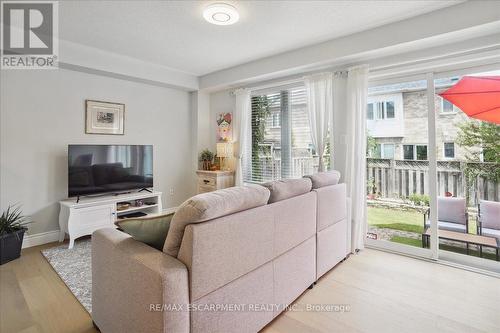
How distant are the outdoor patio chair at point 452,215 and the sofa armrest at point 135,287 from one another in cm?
302

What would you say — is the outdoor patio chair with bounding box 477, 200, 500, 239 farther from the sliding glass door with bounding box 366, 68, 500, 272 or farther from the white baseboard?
the white baseboard

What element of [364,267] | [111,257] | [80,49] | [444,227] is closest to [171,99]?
[80,49]

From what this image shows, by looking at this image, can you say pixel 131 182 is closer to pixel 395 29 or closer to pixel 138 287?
pixel 138 287

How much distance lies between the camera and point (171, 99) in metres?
4.80

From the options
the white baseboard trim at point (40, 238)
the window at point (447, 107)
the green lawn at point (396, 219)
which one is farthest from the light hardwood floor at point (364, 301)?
the window at point (447, 107)

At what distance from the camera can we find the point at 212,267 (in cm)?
139

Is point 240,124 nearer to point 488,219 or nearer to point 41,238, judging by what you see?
point 41,238

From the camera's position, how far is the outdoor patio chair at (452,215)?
2.87 m

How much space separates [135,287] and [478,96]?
3.53m

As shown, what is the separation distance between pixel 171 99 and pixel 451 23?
162 inches

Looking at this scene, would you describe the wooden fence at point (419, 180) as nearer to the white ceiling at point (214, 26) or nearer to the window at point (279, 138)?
the window at point (279, 138)

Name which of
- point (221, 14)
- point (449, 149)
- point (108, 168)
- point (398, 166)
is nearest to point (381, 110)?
point (398, 166)

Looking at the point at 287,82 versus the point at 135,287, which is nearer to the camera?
the point at 135,287

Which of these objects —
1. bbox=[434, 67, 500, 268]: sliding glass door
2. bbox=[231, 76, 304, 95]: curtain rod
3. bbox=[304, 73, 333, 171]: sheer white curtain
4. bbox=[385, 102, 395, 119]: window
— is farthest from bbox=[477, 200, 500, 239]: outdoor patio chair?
bbox=[231, 76, 304, 95]: curtain rod
